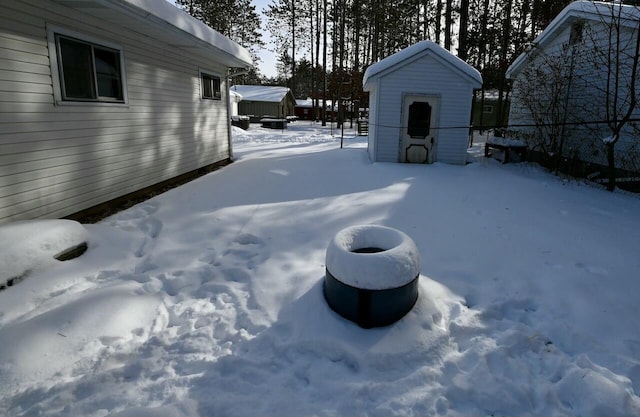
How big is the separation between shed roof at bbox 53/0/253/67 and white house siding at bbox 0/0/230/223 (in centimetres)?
19

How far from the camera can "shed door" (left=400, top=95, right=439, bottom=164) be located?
9812 mm

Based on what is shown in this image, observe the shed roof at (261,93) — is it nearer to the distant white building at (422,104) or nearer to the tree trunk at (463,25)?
the tree trunk at (463,25)

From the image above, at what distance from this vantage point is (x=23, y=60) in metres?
3.86

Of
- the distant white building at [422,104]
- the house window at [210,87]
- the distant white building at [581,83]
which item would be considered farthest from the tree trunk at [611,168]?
the house window at [210,87]

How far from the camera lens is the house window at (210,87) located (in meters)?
8.76

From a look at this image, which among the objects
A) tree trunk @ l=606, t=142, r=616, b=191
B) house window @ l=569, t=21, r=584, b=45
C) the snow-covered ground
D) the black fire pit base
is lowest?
the snow-covered ground

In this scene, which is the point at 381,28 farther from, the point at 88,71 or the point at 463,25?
the point at 88,71

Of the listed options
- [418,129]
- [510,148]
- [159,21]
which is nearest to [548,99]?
[510,148]

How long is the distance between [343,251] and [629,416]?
1907 millimetres

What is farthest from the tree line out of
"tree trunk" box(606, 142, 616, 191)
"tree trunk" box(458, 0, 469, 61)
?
"tree trunk" box(606, 142, 616, 191)

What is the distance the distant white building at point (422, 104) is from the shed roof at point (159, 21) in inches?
169

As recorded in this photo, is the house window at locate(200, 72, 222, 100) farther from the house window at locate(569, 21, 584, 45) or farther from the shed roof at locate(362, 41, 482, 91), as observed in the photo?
the house window at locate(569, 21, 584, 45)

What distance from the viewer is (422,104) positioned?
984 centimetres

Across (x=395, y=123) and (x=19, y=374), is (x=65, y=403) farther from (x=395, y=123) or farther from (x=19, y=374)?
(x=395, y=123)
